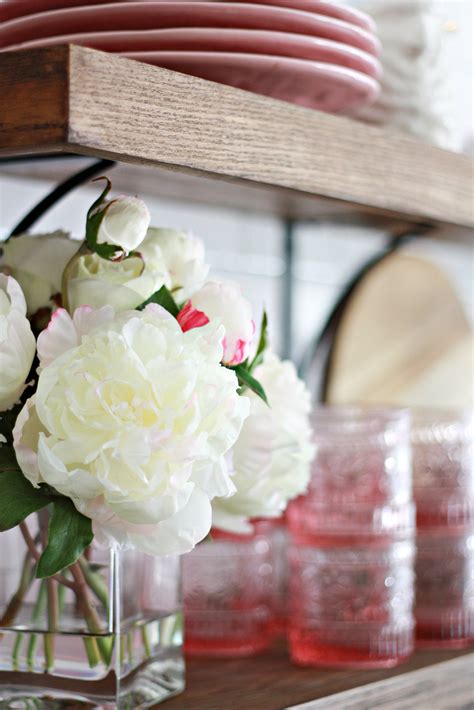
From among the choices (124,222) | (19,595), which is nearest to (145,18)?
(124,222)

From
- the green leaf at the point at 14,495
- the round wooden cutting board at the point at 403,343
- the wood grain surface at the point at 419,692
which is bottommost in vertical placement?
the wood grain surface at the point at 419,692

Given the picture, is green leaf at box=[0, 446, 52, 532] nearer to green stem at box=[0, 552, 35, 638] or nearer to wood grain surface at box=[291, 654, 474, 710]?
green stem at box=[0, 552, 35, 638]

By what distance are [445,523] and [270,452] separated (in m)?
0.32

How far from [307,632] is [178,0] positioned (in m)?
0.50

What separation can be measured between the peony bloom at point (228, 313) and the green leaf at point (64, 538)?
13 centimetres

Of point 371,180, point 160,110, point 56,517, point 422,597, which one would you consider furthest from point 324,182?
point 422,597

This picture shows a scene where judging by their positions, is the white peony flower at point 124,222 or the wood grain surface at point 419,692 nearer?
the white peony flower at point 124,222

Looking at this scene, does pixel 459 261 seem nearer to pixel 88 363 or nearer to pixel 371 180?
pixel 371 180

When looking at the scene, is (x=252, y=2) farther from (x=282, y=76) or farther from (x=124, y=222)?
(x=124, y=222)

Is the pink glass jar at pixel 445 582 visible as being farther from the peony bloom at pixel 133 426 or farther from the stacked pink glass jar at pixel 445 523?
the peony bloom at pixel 133 426

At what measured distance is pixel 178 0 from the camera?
67 cm

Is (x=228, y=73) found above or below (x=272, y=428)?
above

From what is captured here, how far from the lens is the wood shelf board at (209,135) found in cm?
55

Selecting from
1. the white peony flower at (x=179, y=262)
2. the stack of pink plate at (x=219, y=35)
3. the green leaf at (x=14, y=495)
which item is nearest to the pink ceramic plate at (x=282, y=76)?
the stack of pink plate at (x=219, y=35)
